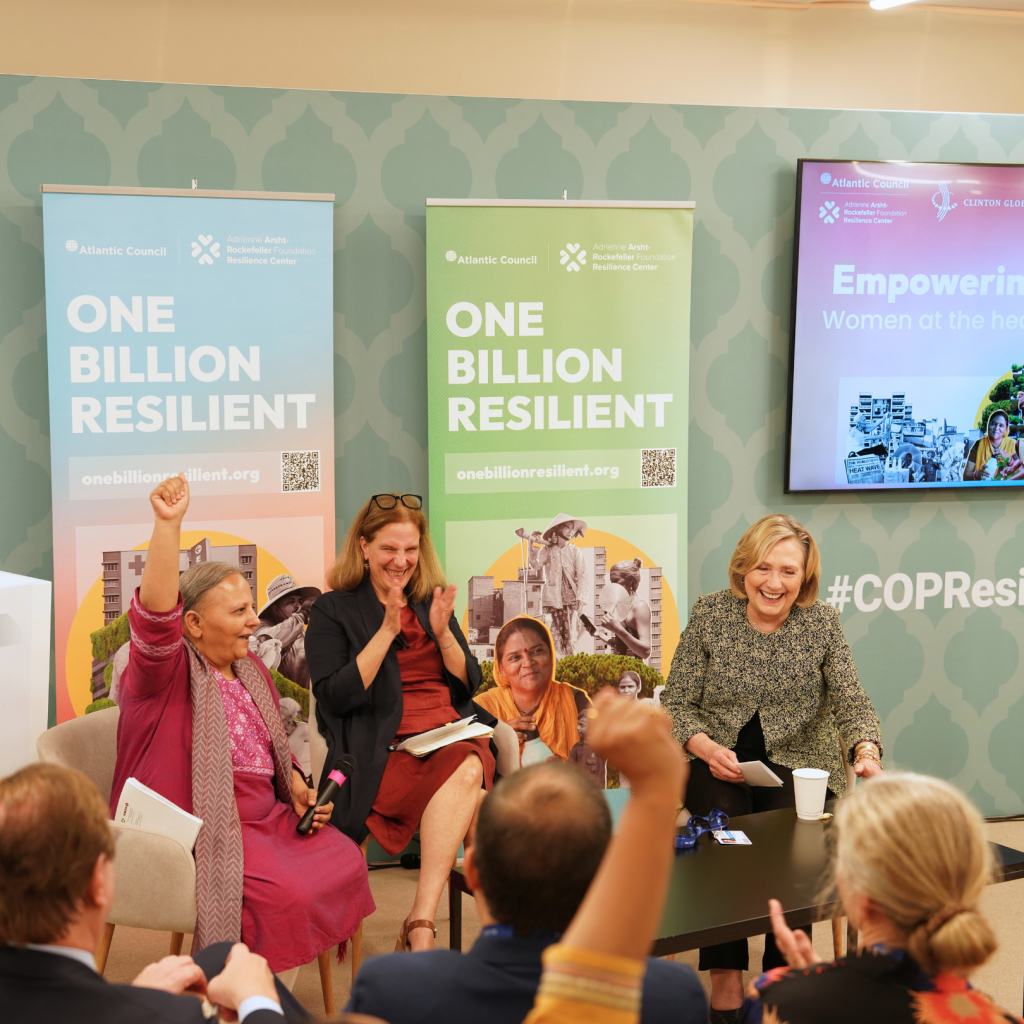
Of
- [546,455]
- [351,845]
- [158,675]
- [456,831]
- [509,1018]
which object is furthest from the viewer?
[546,455]

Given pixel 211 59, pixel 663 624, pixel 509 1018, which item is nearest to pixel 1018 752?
pixel 663 624

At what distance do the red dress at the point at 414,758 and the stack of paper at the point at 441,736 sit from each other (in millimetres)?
35

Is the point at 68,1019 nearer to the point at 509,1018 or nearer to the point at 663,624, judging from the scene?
the point at 509,1018

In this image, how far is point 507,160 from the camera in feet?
13.6

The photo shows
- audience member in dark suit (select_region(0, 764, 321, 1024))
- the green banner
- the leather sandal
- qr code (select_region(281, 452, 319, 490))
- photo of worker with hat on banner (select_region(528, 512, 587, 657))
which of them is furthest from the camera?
photo of worker with hat on banner (select_region(528, 512, 587, 657))

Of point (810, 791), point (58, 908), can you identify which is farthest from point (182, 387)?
point (58, 908)

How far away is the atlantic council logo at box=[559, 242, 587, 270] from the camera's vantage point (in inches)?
160

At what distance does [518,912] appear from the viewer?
1213 mm

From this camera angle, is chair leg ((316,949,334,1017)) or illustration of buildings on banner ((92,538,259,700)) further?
illustration of buildings on banner ((92,538,259,700))

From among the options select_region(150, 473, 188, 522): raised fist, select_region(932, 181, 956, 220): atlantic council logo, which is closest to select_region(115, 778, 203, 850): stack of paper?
select_region(150, 473, 188, 522): raised fist

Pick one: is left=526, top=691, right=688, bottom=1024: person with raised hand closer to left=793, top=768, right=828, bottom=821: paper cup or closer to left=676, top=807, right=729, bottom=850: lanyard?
left=676, top=807, right=729, bottom=850: lanyard

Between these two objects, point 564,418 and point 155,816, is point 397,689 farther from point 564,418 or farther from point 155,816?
point 564,418

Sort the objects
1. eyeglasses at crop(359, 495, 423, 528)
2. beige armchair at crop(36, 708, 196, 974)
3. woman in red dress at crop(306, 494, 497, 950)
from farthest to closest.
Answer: eyeglasses at crop(359, 495, 423, 528)
woman in red dress at crop(306, 494, 497, 950)
beige armchair at crop(36, 708, 196, 974)

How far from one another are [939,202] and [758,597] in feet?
6.89
